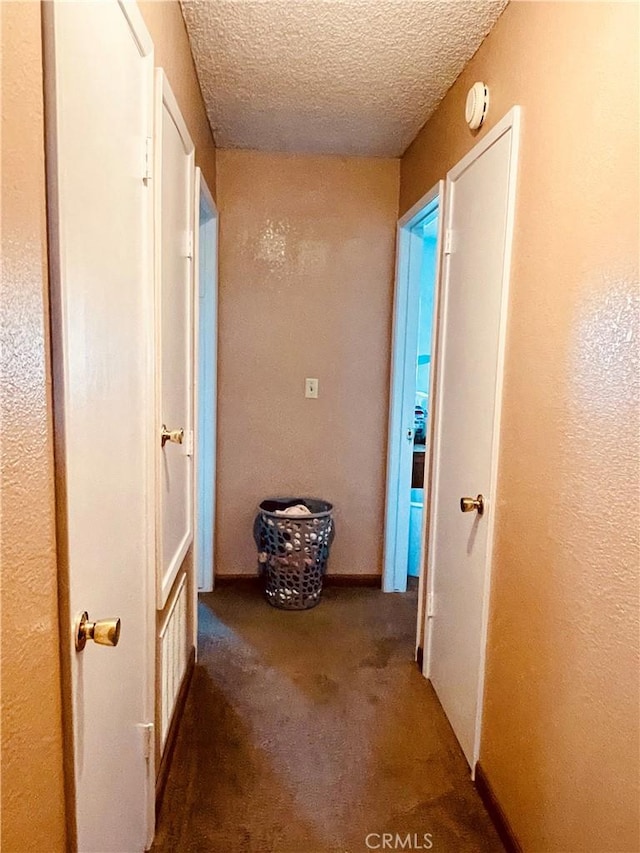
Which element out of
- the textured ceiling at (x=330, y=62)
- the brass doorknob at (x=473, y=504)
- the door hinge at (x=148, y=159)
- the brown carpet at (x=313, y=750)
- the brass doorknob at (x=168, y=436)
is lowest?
the brown carpet at (x=313, y=750)

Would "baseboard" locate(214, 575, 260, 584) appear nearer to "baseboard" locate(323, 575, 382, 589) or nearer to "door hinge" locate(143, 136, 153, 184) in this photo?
"baseboard" locate(323, 575, 382, 589)

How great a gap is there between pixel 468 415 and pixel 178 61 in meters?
1.41

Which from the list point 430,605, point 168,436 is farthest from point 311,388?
point 168,436

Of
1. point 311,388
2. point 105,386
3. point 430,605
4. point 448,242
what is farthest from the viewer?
point 311,388

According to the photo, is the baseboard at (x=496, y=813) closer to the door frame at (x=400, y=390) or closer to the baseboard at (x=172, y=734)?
the baseboard at (x=172, y=734)

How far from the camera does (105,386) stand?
3.45 ft

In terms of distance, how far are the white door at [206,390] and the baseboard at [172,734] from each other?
28.0 inches

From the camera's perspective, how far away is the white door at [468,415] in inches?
66.5

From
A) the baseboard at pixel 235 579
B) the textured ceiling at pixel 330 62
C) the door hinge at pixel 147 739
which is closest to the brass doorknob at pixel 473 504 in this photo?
the door hinge at pixel 147 739

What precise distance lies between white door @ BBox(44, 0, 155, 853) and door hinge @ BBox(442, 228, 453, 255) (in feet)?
3.89

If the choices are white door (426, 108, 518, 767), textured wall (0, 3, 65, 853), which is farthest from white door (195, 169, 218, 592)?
textured wall (0, 3, 65, 853)

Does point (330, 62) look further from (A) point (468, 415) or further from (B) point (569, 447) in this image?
(B) point (569, 447)

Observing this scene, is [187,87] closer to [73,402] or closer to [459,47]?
[459,47]

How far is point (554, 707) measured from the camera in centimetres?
133
